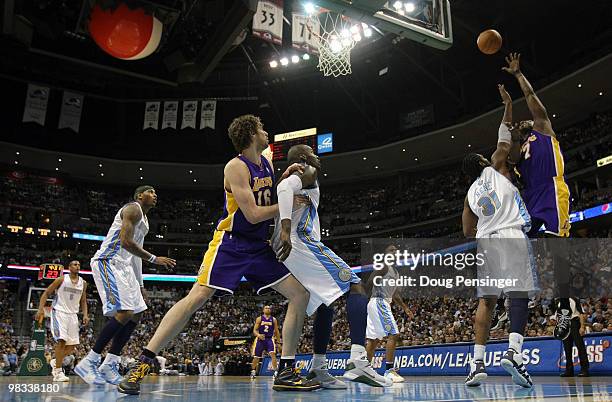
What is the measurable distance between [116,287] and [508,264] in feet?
12.9

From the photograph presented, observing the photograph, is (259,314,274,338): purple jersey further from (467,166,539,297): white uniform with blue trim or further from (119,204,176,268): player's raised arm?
(467,166,539,297): white uniform with blue trim

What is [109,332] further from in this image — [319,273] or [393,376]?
[393,376]

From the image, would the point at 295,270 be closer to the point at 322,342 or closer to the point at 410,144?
the point at 322,342

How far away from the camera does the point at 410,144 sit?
92.5 feet

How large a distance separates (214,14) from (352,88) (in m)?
18.4

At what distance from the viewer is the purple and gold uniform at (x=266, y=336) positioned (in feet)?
40.9

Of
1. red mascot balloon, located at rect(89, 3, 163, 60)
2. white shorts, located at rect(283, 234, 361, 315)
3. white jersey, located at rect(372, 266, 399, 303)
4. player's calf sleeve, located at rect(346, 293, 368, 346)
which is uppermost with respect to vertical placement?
red mascot balloon, located at rect(89, 3, 163, 60)

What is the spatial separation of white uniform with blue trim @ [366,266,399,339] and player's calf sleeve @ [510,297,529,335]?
10.2 ft

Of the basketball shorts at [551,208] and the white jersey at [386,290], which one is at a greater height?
the basketball shorts at [551,208]

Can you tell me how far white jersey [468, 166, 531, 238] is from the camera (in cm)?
460

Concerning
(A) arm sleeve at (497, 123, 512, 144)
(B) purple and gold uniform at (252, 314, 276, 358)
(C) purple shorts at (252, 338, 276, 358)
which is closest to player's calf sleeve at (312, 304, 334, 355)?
(A) arm sleeve at (497, 123, 512, 144)

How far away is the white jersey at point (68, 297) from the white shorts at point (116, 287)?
2344 mm

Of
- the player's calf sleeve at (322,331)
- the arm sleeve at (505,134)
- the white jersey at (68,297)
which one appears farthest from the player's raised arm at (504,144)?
the white jersey at (68,297)

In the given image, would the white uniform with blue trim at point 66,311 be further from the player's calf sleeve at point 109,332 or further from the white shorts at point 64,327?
the player's calf sleeve at point 109,332
